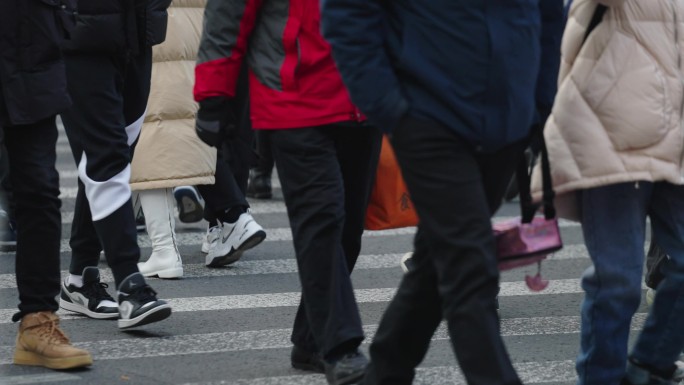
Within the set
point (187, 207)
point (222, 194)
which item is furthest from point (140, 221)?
point (222, 194)

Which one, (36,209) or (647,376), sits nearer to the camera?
(647,376)

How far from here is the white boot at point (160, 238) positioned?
7062 millimetres

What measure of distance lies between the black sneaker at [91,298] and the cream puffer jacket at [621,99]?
2.33m

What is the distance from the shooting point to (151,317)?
18.6ft

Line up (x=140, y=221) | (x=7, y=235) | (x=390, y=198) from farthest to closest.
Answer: (x=140, y=221)
(x=7, y=235)
(x=390, y=198)

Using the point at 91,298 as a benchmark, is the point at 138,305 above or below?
above

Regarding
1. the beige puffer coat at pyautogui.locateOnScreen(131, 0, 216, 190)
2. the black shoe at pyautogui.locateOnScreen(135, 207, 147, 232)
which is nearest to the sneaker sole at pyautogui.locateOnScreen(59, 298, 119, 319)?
the beige puffer coat at pyautogui.locateOnScreen(131, 0, 216, 190)

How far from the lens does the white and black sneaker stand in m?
5.65

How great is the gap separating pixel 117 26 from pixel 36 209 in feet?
3.33

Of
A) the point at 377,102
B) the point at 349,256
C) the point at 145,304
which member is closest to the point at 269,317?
the point at 145,304

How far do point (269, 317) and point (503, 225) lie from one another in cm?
239

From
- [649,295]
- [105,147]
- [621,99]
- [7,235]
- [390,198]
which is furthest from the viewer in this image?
[7,235]

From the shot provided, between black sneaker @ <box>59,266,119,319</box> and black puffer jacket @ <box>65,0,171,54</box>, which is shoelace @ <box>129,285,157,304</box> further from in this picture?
black puffer jacket @ <box>65,0,171,54</box>

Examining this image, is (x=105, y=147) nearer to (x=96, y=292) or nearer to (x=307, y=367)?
(x=96, y=292)
